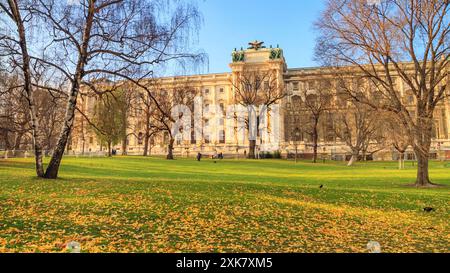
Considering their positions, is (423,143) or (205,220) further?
(423,143)

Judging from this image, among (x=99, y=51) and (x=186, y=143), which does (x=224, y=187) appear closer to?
→ (x=99, y=51)

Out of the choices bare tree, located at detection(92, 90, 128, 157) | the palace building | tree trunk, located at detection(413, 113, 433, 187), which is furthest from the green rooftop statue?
tree trunk, located at detection(413, 113, 433, 187)

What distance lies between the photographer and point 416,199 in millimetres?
15539

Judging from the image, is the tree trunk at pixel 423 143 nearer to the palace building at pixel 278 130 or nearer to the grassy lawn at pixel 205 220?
the grassy lawn at pixel 205 220

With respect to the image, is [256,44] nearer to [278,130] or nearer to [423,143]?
[278,130]

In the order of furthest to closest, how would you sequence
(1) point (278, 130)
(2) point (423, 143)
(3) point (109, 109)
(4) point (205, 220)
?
1. (1) point (278, 130)
2. (2) point (423, 143)
3. (3) point (109, 109)
4. (4) point (205, 220)

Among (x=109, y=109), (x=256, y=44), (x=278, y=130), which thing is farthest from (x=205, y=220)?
(x=256, y=44)

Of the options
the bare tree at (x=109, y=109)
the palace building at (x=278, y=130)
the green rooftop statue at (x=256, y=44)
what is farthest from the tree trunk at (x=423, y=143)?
the green rooftop statue at (x=256, y=44)

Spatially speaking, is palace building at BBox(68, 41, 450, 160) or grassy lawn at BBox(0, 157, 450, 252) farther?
palace building at BBox(68, 41, 450, 160)

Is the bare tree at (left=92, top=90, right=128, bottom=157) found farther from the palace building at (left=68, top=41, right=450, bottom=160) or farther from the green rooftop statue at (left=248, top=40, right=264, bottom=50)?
the green rooftop statue at (left=248, top=40, right=264, bottom=50)

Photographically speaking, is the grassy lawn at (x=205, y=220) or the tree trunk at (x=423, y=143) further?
the tree trunk at (x=423, y=143)

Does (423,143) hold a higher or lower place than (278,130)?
lower

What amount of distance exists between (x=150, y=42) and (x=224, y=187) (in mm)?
7036

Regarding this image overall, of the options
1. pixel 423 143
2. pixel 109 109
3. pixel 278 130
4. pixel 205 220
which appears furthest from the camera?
pixel 278 130
